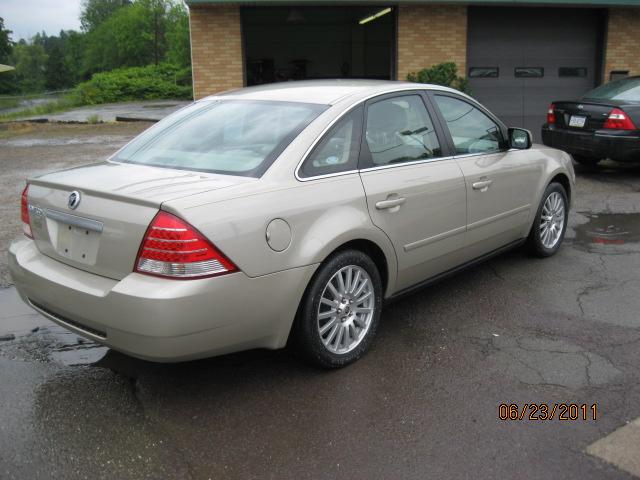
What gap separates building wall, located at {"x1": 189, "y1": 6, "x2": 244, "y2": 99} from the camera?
545 inches

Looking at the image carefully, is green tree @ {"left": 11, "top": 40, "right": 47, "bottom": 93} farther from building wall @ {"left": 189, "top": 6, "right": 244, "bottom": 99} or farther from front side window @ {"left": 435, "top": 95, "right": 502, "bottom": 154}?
front side window @ {"left": 435, "top": 95, "right": 502, "bottom": 154}

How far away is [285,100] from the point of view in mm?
4066

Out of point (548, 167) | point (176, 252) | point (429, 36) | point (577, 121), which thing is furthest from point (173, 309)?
point (429, 36)

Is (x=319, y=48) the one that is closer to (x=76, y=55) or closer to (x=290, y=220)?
(x=290, y=220)

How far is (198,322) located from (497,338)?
6.69ft

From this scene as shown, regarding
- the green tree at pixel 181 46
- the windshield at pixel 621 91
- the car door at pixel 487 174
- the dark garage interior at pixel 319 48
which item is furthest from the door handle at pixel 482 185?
the green tree at pixel 181 46

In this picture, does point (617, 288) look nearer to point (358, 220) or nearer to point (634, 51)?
point (358, 220)

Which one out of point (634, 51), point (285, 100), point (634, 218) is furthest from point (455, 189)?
point (634, 51)

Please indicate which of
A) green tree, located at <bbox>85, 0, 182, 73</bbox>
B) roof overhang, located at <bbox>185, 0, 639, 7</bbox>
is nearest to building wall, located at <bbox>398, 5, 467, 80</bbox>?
roof overhang, located at <bbox>185, 0, 639, 7</bbox>

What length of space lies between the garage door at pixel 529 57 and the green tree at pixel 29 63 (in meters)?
96.7

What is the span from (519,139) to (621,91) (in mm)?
5434

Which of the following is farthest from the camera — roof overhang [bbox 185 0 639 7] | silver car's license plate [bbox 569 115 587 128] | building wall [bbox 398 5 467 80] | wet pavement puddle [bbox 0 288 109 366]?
building wall [bbox 398 5 467 80]
